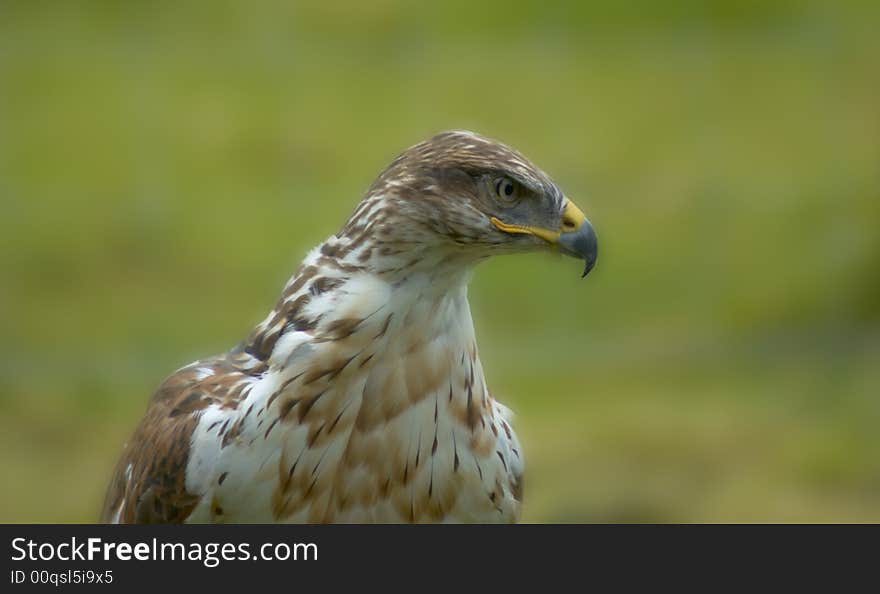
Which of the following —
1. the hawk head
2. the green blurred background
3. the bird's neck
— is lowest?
the bird's neck

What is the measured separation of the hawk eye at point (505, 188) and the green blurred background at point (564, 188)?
3.06m

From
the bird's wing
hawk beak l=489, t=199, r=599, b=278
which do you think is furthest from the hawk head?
the bird's wing

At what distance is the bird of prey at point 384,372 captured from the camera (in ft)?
9.48

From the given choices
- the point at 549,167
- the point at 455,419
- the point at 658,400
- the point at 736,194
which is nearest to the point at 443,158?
the point at 455,419

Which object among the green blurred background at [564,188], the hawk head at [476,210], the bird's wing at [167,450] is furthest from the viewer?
the green blurred background at [564,188]

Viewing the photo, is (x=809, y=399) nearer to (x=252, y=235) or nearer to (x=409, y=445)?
(x=252, y=235)

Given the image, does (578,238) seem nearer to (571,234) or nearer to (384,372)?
(571,234)

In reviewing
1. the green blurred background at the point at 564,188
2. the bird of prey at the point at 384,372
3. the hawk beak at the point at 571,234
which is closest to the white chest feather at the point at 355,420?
the bird of prey at the point at 384,372

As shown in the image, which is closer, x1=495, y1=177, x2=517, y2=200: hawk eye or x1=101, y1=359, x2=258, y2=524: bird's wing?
x1=495, y1=177, x2=517, y2=200: hawk eye

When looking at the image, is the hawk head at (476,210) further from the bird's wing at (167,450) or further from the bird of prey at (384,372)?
the bird's wing at (167,450)

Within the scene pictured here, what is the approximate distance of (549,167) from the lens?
8156mm

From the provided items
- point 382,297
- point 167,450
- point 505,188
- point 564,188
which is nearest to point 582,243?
point 505,188

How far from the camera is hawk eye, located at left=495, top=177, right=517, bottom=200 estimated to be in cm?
289

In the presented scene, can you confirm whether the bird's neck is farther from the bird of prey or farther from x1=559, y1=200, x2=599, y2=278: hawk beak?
x1=559, y1=200, x2=599, y2=278: hawk beak
